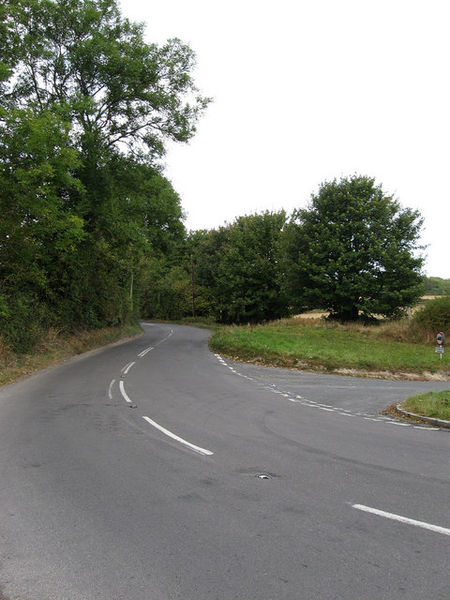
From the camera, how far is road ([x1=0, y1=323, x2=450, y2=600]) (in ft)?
10.6

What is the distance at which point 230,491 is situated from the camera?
494 cm

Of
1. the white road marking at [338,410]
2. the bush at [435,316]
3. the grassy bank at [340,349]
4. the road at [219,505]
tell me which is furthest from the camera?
the bush at [435,316]

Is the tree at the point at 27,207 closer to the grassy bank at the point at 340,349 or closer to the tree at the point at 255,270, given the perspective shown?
the grassy bank at the point at 340,349

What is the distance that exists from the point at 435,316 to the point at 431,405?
19.9 metres

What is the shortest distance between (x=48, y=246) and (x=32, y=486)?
16.6m

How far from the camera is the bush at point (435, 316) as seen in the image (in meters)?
27.2

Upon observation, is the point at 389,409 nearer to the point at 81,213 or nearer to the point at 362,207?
the point at 81,213

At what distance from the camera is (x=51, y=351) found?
2014 centimetres

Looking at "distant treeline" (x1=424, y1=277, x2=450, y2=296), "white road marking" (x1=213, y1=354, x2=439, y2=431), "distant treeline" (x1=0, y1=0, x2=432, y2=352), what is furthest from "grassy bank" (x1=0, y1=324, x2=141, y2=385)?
"distant treeline" (x1=424, y1=277, x2=450, y2=296)

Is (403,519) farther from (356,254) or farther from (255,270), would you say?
(255,270)

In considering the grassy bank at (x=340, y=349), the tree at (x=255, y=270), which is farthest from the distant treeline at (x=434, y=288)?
the tree at (x=255, y=270)

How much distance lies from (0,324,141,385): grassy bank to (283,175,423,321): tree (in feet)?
57.9

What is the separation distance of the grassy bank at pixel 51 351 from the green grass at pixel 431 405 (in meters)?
12.3

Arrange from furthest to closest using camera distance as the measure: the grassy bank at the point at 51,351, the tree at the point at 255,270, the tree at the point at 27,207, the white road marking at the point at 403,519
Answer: the tree at the point at 255,270 → the tree at the point at 27,207 → the grassy bank at the point at 51,351 → the white road marking at the point at 403,519
